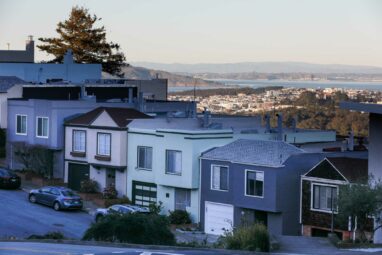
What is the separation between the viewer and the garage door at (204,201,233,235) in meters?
43.8

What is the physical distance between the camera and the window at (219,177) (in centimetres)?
4453

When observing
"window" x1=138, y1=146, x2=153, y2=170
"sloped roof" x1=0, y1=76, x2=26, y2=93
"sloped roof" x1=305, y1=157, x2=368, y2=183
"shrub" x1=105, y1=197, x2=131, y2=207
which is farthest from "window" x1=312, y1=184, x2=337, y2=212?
"sloped roof" x1=0, y1=76, x2=26, y2=93

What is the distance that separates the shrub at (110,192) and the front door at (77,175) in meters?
2.52

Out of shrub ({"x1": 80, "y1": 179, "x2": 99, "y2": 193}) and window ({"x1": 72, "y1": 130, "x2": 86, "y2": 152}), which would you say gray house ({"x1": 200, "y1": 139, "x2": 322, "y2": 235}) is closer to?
shrub ({"x1": 80, "y1": 179, "x2": 99, "y2": 193})

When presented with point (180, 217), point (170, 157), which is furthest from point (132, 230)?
point (170, 157)

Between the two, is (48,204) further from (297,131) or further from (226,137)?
(297,131)

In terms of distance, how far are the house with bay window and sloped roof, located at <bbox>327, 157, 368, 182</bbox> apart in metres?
11.9

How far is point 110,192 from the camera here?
4938cm

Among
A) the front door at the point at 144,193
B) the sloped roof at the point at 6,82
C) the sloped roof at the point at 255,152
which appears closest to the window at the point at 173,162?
the front door at the point at 144,193

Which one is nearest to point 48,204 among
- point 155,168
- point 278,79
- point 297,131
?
point 155,168

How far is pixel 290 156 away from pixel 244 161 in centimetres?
223

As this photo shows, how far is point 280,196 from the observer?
4188 cm

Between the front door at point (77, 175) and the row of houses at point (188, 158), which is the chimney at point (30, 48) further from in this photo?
the front door at point (77, 175)

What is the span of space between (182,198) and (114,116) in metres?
7.02
